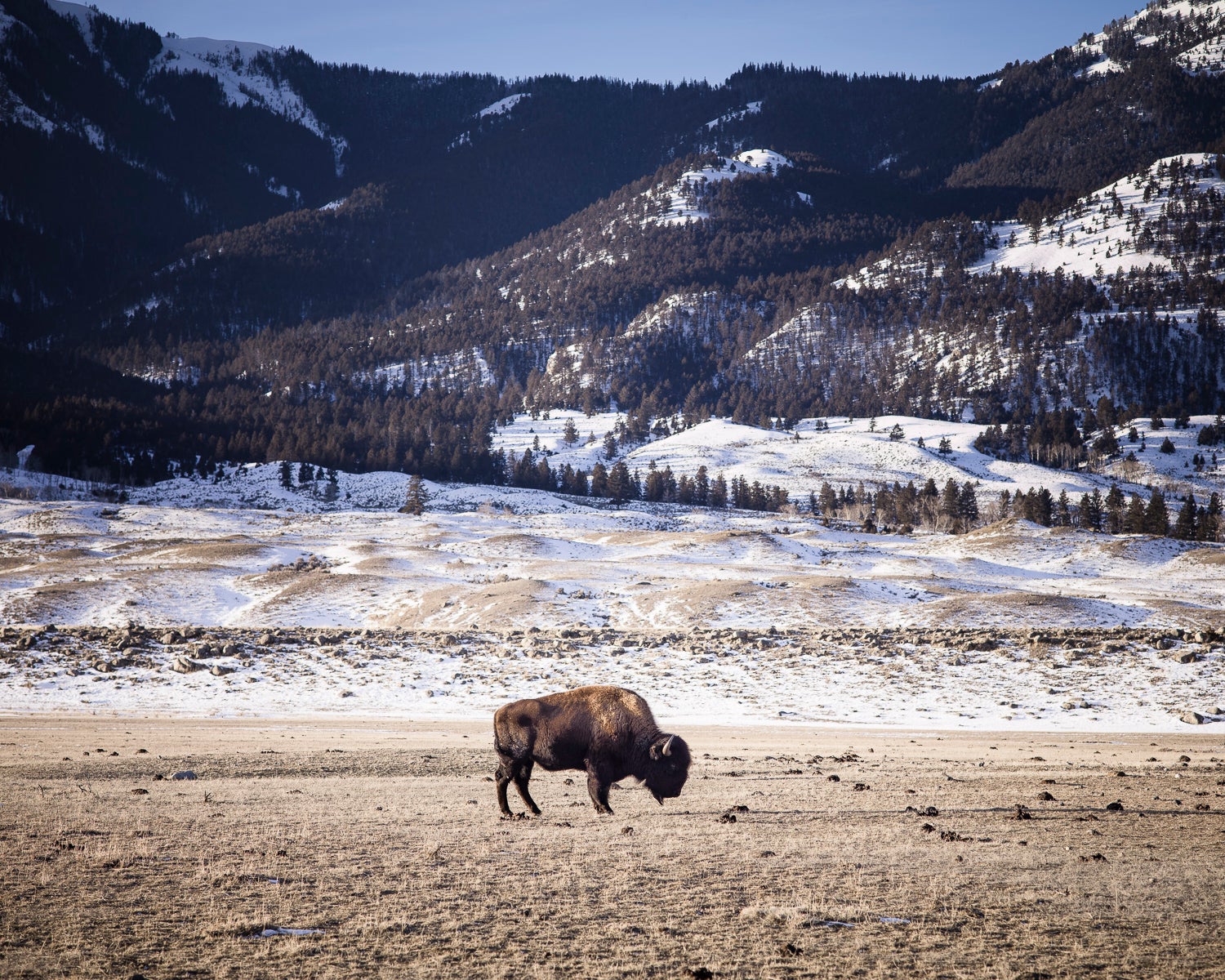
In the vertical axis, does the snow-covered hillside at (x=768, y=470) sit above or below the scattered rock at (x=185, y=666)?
above

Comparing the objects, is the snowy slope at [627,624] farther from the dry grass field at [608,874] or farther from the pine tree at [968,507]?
the pine tree at [968,507]

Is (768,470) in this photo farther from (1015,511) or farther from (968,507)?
(1015,511)

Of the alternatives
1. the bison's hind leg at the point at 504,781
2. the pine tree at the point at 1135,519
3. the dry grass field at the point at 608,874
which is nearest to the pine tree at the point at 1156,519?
the pine tree at the point at 1135,519

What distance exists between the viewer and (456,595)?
4553cm

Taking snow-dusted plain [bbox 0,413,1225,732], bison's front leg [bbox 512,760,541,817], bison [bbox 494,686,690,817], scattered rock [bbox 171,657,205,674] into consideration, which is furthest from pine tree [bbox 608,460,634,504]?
bison [bbox 494,686,690,817]

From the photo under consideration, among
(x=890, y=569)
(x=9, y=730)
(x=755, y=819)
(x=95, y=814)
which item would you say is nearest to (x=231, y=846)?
(x=95, y=814)

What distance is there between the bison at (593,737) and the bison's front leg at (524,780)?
51mm

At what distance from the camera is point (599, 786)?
1154 centimetres

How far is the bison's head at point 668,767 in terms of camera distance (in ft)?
35.7

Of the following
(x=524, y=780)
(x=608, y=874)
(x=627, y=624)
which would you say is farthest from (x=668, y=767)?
(x=627, y=624)

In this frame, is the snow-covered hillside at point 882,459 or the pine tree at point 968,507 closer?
the pine tree at point 968,507

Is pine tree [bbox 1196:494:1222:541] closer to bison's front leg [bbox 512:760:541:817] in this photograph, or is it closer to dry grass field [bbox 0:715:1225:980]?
dry grass field [bbox 0:715:1225:980]

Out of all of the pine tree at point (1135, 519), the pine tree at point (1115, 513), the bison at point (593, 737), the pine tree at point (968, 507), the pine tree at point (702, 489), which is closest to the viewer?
the bison at point (593, 737)

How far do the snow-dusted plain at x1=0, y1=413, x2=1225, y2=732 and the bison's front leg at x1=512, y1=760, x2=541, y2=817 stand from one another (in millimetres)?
14871
